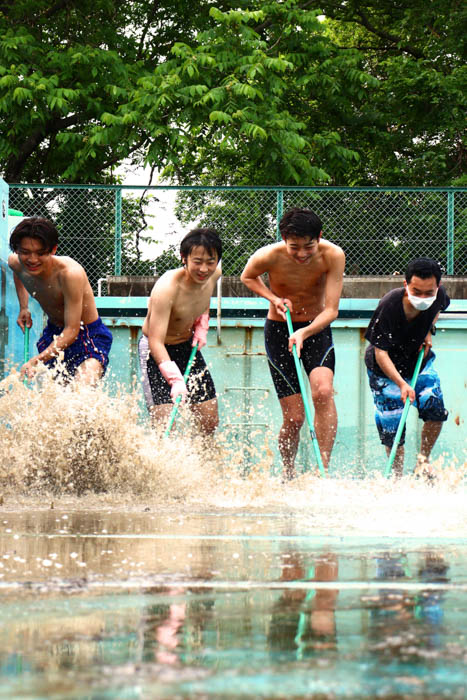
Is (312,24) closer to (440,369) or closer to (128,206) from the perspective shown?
(128,206)

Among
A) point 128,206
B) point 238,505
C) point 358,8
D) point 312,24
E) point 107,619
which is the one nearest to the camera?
point 107,619

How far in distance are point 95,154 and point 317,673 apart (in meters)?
14.6

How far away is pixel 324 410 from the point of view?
7.05 metres

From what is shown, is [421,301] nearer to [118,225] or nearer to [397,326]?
[397,326]

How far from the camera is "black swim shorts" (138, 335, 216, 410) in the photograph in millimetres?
7008

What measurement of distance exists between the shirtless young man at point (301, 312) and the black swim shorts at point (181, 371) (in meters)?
0.53

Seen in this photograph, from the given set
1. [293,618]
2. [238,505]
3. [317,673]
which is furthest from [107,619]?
[238,505]

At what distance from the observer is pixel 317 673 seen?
69.6 inches

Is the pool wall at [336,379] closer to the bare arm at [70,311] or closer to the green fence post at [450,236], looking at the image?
the green fence post at [450,236]

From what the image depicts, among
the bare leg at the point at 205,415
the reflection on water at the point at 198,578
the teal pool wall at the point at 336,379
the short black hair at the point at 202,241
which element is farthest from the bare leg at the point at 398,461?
the teal pool wall at the point at 336,379

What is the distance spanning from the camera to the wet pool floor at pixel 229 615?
172cm

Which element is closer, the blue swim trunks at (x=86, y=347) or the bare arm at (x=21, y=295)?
the blue swim trunks at (x=86, y=347)

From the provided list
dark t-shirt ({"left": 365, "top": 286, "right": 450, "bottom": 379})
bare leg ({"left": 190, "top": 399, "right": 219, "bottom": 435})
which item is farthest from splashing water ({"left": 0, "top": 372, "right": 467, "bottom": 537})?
dark t-shirt ({"left": 365, "top": 286, "right": 450, "bottom": 379})

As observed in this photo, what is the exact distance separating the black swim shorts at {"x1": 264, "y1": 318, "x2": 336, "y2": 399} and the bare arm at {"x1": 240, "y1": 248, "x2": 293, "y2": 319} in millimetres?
197
